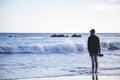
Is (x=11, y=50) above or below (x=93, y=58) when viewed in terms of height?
below

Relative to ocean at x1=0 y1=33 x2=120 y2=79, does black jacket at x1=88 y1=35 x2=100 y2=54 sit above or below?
above

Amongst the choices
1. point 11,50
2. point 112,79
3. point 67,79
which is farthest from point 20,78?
point 11,50

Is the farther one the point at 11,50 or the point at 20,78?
the point at 11,50

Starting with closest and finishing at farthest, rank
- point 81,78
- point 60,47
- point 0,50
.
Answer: point 81,78 < point 0,50 < point 60,47

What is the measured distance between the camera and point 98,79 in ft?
35.7

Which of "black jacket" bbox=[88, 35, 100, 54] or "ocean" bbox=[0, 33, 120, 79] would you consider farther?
"ocean" bbox=[0, 33, 120, 79]

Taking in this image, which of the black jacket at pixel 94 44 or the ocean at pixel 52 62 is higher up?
the black jacket at pixel 94 44

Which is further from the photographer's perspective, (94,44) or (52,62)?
(52,62)

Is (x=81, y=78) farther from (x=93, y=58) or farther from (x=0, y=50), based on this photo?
(x=0, y=50)

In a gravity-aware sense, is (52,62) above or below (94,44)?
below

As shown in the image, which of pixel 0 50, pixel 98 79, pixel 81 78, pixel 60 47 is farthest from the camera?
pixel 60 47

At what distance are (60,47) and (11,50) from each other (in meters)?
5.62

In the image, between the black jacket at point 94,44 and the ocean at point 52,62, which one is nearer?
the black jacket at point 94,44

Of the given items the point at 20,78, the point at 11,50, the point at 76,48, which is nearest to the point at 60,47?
the point at 76,48
